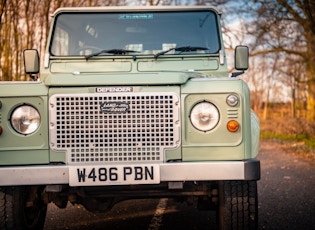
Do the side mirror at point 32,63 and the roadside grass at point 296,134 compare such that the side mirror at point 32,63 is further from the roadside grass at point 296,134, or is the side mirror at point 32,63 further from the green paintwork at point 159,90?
the roadside grass at point 296,134

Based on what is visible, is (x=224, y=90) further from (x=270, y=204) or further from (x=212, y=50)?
(x=270, y=204)

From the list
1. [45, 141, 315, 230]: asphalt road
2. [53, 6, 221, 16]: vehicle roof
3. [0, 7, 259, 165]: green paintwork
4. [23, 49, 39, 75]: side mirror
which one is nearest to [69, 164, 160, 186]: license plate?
[0, 7, 259, 165]: green paintwork

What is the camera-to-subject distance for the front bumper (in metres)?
3.38

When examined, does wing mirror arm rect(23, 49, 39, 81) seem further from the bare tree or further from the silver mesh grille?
the bare tree

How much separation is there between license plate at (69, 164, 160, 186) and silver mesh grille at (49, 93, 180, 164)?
10 cm

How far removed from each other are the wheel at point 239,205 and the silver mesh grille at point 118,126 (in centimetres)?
60

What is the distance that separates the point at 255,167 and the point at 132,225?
198 centimetres

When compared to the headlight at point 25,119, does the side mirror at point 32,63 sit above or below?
above

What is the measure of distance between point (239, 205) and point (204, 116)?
76 centimetres

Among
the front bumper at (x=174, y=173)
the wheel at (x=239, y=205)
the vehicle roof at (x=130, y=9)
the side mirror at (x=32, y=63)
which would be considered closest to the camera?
the front bumper at (x=174, y=173)

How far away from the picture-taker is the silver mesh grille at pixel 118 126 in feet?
11.4

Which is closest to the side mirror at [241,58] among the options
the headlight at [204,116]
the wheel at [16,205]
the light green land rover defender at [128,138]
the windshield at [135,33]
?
the windshield at [135,33]

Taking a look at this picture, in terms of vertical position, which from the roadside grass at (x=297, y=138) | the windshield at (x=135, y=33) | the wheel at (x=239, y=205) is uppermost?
the windshield at (x=135, y=33)

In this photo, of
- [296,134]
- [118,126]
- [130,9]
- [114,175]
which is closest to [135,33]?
[130,9]
